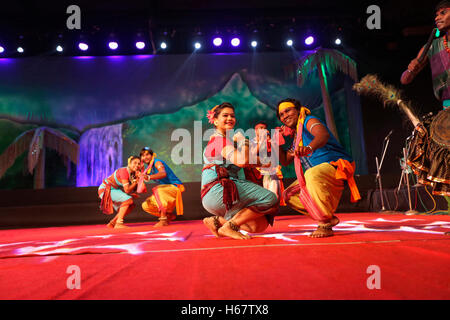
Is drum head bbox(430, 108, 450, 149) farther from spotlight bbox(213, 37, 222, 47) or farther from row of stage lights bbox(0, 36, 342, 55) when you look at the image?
spotlight bbox(213, 37, 222, 47)

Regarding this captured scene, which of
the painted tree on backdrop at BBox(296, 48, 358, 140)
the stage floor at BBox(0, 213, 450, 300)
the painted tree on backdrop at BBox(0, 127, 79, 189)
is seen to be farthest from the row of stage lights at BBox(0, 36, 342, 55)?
the stage floor at BBox(0, 213, 450, 300)

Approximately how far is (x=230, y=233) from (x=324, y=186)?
2.58ft

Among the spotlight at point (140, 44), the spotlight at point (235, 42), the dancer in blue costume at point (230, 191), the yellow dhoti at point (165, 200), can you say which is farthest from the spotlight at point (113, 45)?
the dancer in blue costume at point (230, 191)

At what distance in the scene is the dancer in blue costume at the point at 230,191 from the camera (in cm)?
214

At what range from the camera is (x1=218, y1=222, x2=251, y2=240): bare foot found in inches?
82.5

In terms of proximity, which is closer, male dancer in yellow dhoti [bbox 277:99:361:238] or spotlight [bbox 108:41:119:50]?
male dancer in yellow dhoti [bbox 277:99:361:238]

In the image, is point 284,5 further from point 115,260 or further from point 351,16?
point 115,260

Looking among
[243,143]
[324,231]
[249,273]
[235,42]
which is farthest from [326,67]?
[249,273]

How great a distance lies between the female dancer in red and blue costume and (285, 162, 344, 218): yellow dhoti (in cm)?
311

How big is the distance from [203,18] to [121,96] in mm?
2788

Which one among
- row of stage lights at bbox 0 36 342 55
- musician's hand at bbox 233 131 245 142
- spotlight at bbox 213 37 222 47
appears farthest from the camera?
spotlight at bbox 213 37 222 47

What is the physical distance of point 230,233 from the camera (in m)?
2.13

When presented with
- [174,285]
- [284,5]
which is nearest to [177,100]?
[284,5]

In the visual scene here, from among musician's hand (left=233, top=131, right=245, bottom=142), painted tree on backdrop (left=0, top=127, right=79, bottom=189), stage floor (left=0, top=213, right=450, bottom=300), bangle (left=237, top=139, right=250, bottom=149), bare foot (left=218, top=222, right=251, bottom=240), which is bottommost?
bare foot (left=218, top=222, right=251, bottom=240)
